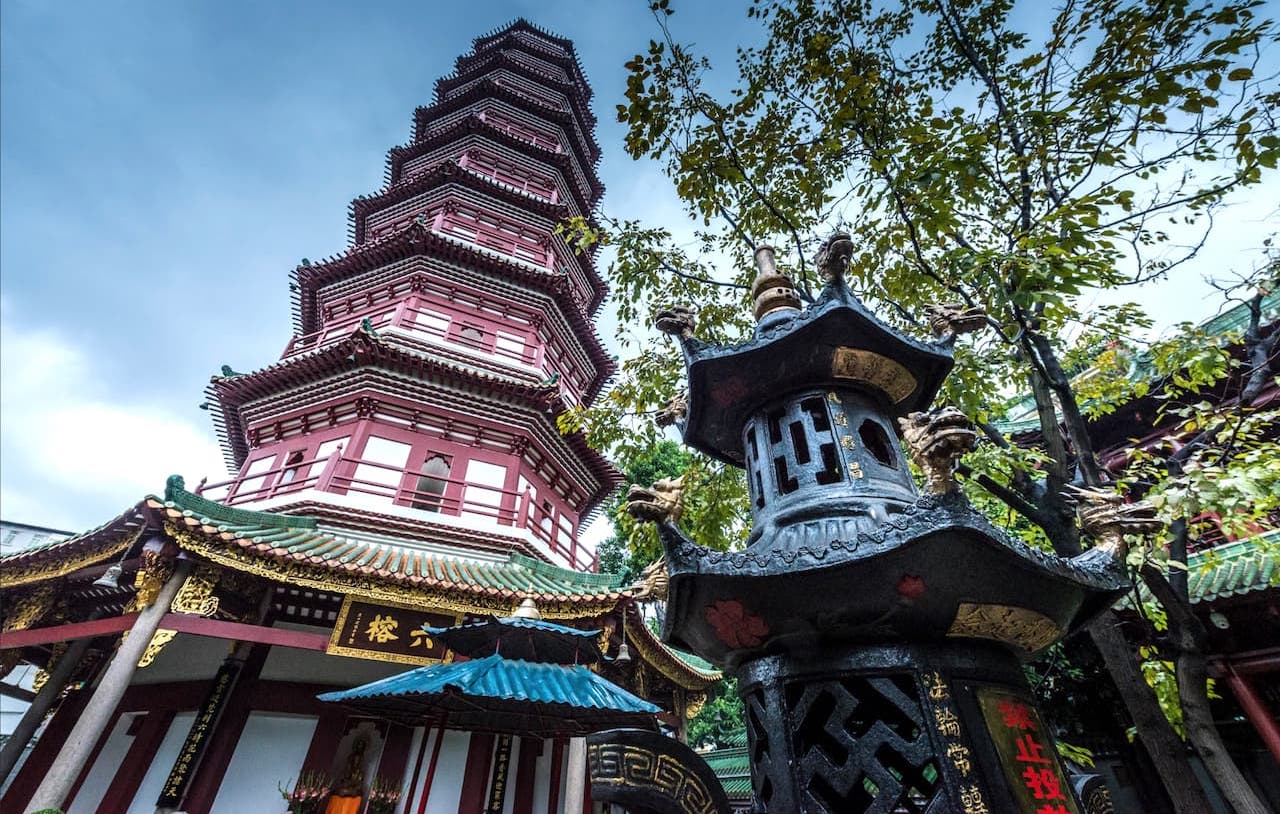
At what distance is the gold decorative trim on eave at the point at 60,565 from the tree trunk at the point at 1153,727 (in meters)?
9.72

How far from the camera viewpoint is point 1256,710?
7.23 metres

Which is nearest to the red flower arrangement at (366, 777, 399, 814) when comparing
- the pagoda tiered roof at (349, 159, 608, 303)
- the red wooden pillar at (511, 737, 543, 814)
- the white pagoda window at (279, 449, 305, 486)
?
the red wooden pillar at (511, 737, 543, 814)

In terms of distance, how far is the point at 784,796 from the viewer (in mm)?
2066

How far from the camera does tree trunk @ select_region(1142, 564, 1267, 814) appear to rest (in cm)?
A: 415

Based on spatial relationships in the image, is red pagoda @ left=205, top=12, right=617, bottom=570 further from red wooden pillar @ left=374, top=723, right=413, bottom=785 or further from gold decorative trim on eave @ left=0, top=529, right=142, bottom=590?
red wooden pillar @ left=374, top=723, right=413, bottom=785

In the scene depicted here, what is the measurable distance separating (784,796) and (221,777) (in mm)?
8185

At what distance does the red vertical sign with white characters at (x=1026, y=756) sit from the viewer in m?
1.90

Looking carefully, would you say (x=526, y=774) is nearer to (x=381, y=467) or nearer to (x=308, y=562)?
(x=308, y=562)

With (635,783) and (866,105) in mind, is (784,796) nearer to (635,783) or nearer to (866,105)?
(635,783)

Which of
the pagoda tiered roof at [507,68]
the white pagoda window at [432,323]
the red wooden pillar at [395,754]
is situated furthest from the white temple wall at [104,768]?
the pagoda tiered roof at [507,68]

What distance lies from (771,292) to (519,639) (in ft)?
13.8

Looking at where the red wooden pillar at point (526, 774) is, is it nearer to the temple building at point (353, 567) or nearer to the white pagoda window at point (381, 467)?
the temple building at point (353, 567)

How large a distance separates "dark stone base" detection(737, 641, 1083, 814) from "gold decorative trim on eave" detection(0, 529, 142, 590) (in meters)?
7.64

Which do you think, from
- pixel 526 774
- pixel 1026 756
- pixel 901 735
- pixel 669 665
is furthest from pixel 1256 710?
pixel 526 774
